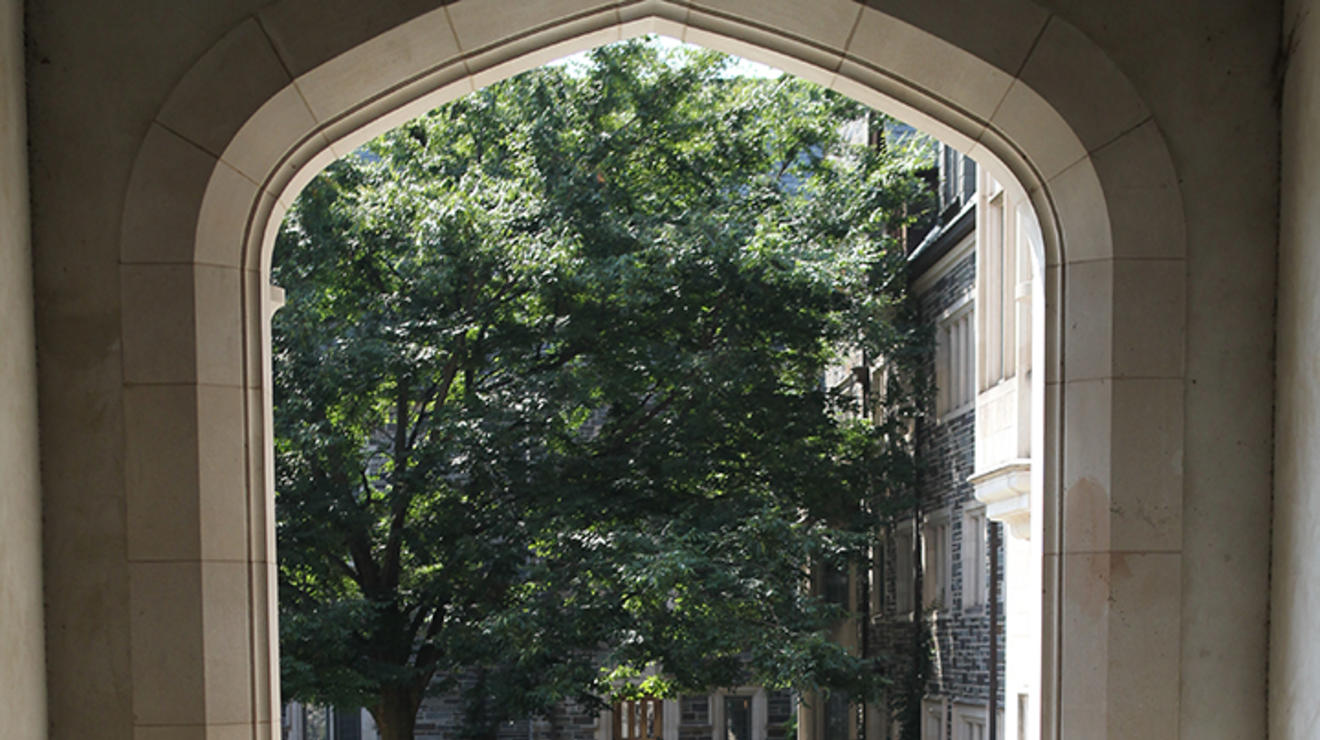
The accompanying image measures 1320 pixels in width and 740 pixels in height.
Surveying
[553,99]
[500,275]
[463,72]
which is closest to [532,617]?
[500,275]

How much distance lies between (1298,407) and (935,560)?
1337 cm

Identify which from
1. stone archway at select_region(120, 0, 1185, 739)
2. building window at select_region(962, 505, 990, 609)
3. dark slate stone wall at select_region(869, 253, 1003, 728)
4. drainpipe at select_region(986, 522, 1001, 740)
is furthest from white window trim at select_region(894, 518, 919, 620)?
stone archway at select_region(120, 0, 1185, 739)

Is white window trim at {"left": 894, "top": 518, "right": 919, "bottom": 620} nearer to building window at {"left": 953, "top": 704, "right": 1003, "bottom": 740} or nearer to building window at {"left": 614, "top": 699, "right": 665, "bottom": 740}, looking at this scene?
building window at {"left": 953, "top": 704, "right": 1003, "bottom": 740}

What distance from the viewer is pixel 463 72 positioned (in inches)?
168

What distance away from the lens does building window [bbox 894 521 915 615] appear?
17891 mm

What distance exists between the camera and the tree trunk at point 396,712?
14805mm

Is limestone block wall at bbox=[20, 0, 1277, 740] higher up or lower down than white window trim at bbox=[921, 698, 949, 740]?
higher up

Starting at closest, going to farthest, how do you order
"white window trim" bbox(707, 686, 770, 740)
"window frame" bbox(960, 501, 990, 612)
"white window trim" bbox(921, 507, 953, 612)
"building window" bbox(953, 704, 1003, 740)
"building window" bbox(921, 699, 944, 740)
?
1. "building window" bbox(953, 704, 1003, 740)
2. "window frame" bbox(960, 501, 990, 612)
3. "building window" bbox(921, 699, 944, 740)
4. "white window trim" bbox(921, 507, 953, 612)
5. "white window trim" bbox(707, 686, 770, 740)

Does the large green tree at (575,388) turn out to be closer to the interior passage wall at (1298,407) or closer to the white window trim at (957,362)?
the white window trim at (957,362)

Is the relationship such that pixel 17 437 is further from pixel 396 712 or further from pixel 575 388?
pixel 396 712

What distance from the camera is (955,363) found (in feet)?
52.9

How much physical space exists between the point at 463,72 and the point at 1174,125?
207 cm

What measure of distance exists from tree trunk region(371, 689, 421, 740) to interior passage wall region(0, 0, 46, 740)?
11441 millimetres

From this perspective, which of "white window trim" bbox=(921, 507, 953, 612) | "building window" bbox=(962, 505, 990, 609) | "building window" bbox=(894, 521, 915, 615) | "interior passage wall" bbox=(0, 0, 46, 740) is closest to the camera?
"interior passage wall" bbox=(0, 0, 46, 740)
